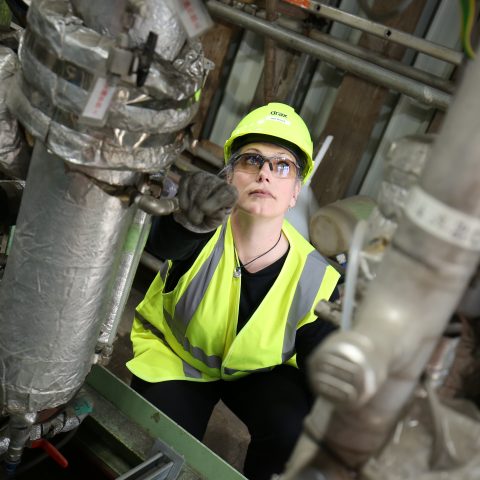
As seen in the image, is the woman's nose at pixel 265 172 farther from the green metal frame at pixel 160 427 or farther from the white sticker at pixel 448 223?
the white sticker at pixel 448 223

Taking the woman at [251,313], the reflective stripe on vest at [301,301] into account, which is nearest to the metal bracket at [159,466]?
the woman at [251,313]

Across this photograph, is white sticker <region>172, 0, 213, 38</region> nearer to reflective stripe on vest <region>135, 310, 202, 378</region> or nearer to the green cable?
the green cable

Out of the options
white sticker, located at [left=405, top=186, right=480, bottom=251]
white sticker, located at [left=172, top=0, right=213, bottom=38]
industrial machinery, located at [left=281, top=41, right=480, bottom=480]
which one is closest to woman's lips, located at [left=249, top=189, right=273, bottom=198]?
white sticker, located at [left=172, top=0, right=213, bottom=38]

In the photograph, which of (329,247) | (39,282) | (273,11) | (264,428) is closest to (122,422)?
(264,428)

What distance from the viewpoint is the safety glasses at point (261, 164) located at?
1.65m

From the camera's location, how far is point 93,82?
2.61 feet

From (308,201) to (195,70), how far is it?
184 cm

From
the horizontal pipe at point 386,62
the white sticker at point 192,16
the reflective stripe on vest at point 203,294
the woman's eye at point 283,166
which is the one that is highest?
the white sticker at point 192,16

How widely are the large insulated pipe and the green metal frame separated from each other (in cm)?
73

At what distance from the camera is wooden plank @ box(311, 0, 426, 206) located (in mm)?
2613

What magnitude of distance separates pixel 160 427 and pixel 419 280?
953 millimetres

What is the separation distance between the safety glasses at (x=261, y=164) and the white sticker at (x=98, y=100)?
2.86 ft

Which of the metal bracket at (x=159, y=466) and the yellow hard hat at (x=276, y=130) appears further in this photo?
the yellow hard hat at (x=276, y=130)

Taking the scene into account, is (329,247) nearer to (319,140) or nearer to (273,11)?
(319,140)
